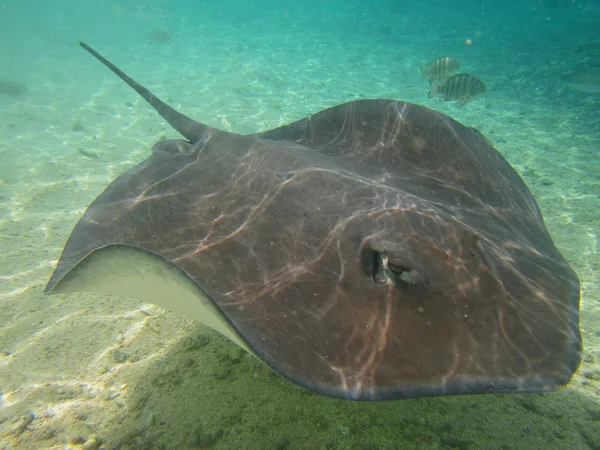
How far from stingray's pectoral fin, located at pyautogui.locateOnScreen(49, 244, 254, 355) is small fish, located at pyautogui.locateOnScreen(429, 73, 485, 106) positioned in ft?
31.7

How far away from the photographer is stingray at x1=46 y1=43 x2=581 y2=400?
1.78m

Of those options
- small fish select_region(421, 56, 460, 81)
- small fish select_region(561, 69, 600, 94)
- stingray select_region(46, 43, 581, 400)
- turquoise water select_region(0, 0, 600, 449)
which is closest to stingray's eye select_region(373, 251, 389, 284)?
stingray select_region(46, 43, 581, 400)

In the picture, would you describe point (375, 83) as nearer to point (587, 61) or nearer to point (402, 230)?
point (587, 61)

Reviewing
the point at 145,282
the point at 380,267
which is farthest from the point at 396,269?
the point at 145,282

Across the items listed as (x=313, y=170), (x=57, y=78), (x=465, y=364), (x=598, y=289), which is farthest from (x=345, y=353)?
(x=57, y=78)

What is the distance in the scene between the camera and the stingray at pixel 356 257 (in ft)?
5.82

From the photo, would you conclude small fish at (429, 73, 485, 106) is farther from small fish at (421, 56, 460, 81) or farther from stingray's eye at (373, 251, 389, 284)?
stingray's eye at (373, 251, 389, 284)

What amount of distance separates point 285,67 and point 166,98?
8.39m

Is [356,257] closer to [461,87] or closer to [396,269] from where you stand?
[396,269]

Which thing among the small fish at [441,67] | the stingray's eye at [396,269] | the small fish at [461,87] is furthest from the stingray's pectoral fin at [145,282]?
the small fish at [441,67]

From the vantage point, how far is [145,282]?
201 cm

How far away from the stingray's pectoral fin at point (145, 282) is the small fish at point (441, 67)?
1147cm

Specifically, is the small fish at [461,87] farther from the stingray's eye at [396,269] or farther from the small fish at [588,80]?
the stingray's eye at [396,269]

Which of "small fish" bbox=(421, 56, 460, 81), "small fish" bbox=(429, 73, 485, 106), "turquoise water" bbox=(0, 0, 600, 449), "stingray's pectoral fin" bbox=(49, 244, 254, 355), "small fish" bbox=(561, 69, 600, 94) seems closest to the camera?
"stingray's pectoral fin" bbox=(49, 244, 254, 355)
